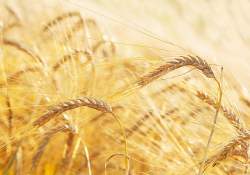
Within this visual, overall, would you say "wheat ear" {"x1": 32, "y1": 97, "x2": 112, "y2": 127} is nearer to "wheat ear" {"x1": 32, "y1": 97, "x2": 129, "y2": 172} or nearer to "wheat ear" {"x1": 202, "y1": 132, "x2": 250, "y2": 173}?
"wheat ear" {"x1": 32, "y1": 97, "x2": 129, "y2": 172}

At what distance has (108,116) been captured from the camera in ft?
2.61

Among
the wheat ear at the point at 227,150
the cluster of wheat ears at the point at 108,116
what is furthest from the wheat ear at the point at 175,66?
the wheat ear at the point at 227,150

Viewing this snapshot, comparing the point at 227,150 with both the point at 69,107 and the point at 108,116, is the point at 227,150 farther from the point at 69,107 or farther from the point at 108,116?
the point at 108,116

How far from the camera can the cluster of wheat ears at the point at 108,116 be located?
379mm

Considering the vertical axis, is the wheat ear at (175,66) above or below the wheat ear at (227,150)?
above

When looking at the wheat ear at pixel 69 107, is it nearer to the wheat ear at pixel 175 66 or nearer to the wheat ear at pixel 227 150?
the wheat ear at pixel 175 66

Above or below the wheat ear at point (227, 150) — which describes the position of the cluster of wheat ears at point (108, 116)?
above

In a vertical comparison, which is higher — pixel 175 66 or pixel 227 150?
pixel 175 66

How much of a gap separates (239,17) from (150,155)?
6.83 feet

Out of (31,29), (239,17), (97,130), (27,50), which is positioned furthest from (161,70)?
(239,17)

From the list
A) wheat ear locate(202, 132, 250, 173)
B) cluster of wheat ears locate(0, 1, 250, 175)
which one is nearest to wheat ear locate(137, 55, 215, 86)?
cluster of wheat ears locate(0, 1, 250, 175)

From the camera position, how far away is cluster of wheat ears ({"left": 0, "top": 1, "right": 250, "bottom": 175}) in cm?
38

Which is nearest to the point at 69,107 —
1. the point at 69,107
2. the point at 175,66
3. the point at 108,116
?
the point at 69,107

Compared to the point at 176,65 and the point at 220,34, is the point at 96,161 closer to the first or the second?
the point at 176,65
